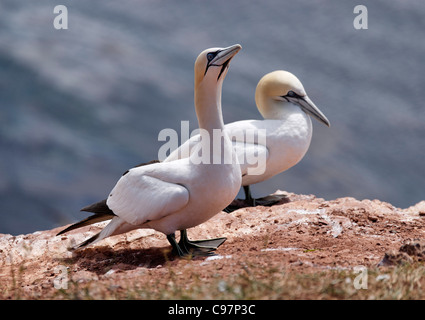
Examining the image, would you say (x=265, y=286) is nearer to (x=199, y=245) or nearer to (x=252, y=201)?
(x=199, y=245)

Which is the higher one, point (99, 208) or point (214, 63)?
point (214, 63)

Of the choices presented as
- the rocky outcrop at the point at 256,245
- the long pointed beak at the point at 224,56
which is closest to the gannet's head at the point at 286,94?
the rocky outcrop at the point at 256,245

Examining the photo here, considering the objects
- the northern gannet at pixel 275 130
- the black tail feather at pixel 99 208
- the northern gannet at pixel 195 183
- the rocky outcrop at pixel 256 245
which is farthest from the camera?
the northern gannet at pixel 275 130

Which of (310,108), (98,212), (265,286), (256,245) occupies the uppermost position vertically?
(310,108)

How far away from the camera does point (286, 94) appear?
31.4ft

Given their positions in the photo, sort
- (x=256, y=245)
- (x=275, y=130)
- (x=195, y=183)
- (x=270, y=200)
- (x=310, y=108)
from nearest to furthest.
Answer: (x=195, y=183)
(x=256, y=245)
(x=275, y=130)
(x=270, y=200)
(x=310, y=108)

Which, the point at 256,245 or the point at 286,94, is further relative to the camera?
the point at 286,94

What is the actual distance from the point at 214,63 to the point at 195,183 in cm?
115

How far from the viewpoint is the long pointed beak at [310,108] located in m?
9.55

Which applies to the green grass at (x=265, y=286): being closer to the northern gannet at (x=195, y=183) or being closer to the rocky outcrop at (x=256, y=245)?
the rocky outcrop at (x=256, y=245)

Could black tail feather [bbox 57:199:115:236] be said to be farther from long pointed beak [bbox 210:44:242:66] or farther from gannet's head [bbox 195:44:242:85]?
long pointed beak [bbox 210:44:242:66]

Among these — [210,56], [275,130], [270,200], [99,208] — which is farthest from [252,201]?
[210,56]

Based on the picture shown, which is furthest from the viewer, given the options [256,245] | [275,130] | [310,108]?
[310,108]

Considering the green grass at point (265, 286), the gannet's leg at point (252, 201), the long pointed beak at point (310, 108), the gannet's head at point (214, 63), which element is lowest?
the green grass at point (265, 286)
